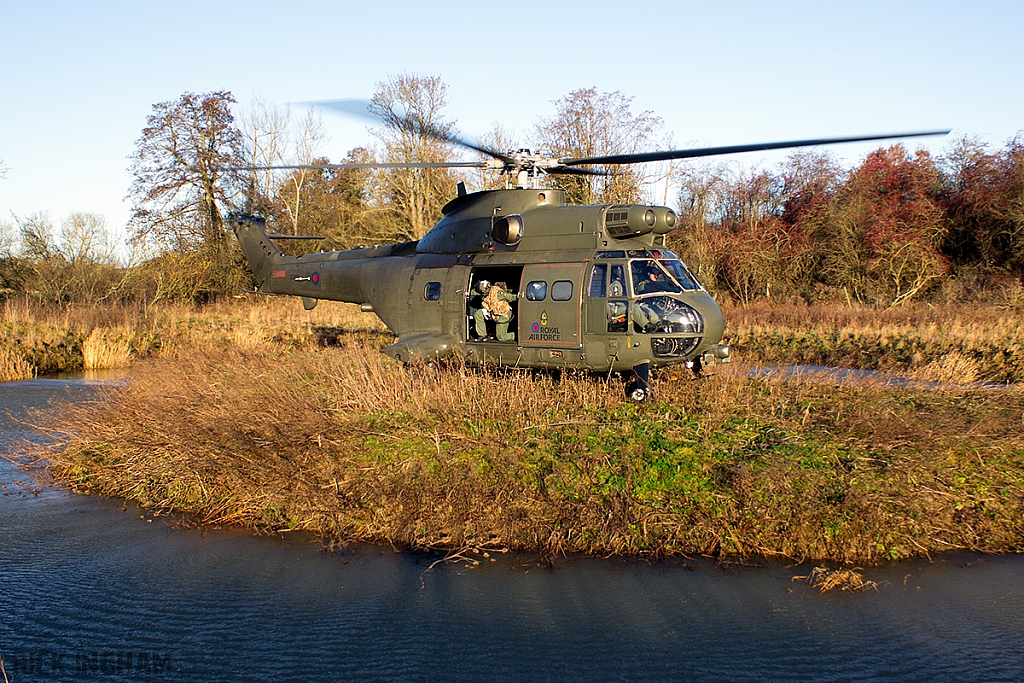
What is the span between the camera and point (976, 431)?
8.83m

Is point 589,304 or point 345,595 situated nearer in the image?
point 345,595

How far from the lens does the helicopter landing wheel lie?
1075 cm

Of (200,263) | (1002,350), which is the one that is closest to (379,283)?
(1002,350)

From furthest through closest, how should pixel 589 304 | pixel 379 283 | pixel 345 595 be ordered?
pixel 379 283
pixel 589 304
pixel 345 595

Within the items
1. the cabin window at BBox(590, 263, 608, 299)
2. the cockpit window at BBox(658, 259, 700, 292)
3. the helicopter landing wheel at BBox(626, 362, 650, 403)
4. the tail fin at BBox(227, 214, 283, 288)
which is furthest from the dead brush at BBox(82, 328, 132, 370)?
the cockpit window at BBox(658, 259, 700, 292)

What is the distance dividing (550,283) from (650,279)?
1459mm

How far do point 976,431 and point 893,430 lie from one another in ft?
2.93

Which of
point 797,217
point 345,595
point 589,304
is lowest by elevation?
point 345,595

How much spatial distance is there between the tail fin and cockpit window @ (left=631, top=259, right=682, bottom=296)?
910cm

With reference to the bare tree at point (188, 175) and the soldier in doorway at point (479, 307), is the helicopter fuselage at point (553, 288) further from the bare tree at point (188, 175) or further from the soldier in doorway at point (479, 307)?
the bare tree at point (188, 175)

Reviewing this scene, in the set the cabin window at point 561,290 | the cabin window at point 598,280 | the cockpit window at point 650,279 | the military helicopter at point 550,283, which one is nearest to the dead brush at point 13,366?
the military helicopter at point 550,283

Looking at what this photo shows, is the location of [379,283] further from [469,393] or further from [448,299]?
[469,393]

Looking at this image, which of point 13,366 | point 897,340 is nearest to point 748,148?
point 897,340

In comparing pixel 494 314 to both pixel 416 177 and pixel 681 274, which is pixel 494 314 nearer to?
pixel 681 274
